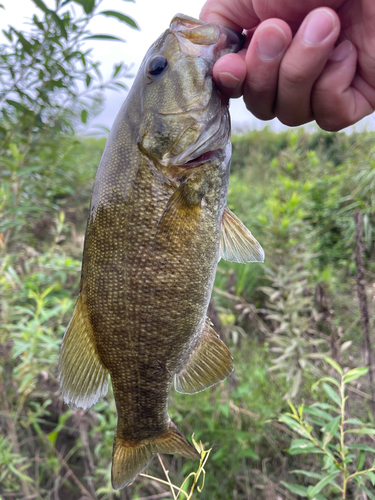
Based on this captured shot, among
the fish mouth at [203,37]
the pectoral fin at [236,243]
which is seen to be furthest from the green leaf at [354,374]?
the fish mouth at [203,37]

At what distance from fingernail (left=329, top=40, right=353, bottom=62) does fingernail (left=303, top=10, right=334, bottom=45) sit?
0.19 metres

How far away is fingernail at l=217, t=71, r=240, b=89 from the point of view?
0.97m

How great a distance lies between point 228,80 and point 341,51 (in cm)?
43

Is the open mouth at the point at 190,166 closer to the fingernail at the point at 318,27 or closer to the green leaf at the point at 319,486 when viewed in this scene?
the fingernail at the point at 318,27

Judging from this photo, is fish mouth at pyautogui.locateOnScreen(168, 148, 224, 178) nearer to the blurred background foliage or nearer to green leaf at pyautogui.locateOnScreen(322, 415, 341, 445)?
the blurred background foliage

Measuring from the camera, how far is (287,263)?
8.24 feet

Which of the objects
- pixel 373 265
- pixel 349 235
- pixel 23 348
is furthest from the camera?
pixel 349 235

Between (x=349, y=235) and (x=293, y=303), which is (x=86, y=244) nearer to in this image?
(x=293, y=303)

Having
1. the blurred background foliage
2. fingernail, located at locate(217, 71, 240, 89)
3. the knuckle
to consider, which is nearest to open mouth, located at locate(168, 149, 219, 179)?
fingernail, located at locate(217, 71, 240, 89)

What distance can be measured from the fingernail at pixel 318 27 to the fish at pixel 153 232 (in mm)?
275

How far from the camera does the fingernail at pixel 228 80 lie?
0.97m

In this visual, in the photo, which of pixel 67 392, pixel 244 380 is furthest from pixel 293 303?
pixel 67 392

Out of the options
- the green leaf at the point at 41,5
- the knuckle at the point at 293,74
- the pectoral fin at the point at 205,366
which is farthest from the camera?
the green leaf at the point at 41,5

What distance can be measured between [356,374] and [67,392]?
47.6 inches
